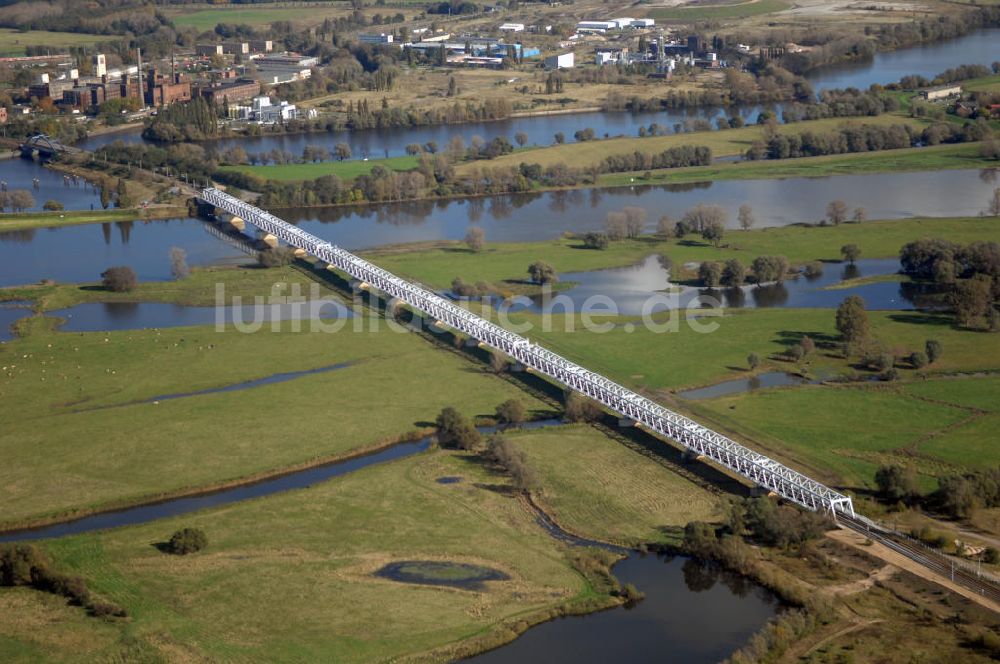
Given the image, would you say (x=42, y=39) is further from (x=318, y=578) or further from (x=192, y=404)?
(x=318, y=578)

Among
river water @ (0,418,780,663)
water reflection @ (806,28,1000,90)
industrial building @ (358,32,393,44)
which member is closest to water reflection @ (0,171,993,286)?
river water @ (0,418,780,663)

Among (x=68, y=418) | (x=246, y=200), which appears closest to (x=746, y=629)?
(x=68, y=418)

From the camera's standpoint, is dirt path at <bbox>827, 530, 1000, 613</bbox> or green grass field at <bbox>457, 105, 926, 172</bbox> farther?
green grass field at <bbox>457, 105, 926, 172</bbox>

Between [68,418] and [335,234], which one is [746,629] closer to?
[68,418]

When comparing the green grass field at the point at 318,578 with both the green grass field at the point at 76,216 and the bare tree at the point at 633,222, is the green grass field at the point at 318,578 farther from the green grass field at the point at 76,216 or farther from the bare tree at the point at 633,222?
the green grass field at the point at 76,216

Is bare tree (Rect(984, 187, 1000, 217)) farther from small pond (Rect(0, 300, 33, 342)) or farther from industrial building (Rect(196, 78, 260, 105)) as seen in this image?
industrial building (Rect(196, 78, 260, 105))

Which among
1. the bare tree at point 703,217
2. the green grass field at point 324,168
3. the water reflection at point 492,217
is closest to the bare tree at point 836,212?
the water reflection at point 492,217
